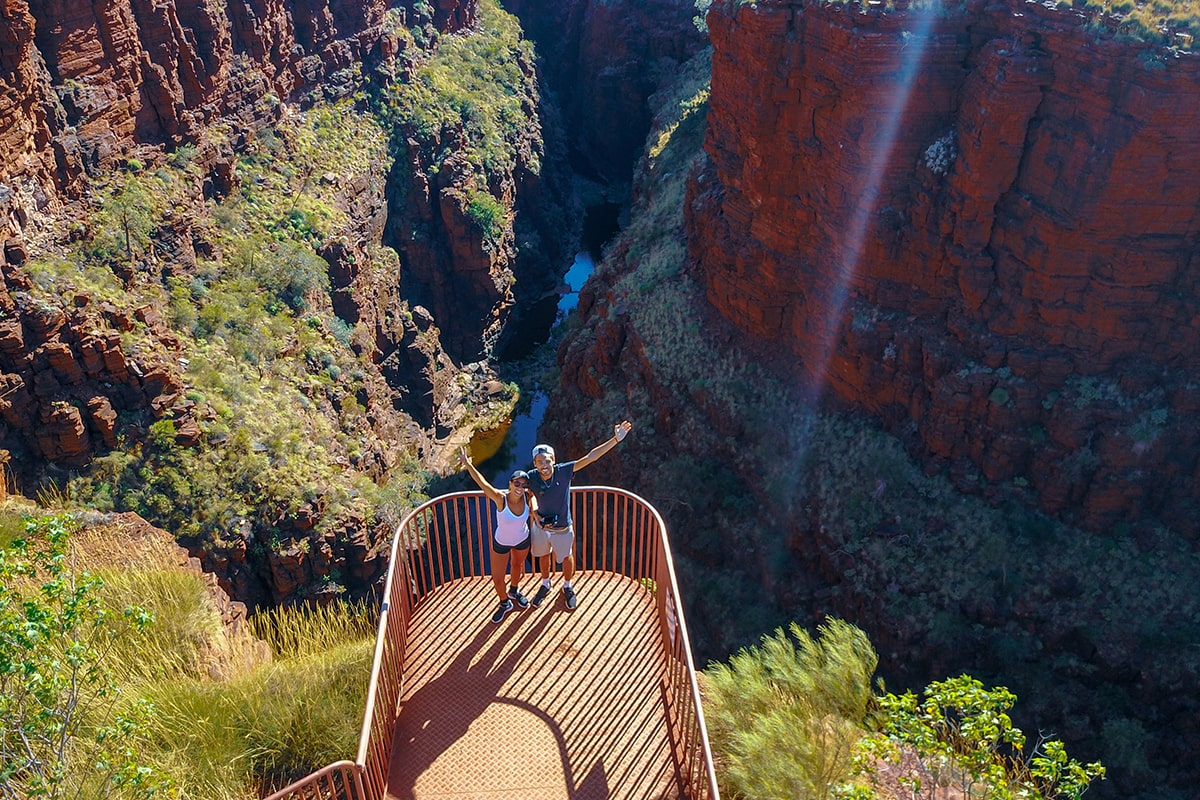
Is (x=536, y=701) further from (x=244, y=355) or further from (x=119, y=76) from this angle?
(x=119, y=76)

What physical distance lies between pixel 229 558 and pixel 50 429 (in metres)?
4.09

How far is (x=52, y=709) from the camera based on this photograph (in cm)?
592

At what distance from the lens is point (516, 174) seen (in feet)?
135

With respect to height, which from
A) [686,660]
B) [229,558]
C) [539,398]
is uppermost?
[686,660]

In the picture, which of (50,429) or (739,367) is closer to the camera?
(50,429)

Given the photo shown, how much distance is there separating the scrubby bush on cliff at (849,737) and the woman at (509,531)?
2527mm

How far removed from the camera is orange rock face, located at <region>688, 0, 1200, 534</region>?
15211 millimetres

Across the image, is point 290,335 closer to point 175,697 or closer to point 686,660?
point 175,697

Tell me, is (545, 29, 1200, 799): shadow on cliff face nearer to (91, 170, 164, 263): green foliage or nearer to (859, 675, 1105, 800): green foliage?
(859, 675, 1105, 800): green foliage

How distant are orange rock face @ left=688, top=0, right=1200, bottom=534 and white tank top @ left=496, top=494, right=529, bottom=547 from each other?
12130 millimetres

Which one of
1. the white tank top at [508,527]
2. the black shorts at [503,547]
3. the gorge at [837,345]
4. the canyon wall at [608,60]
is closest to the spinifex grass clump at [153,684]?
the black shorts at [503,547]

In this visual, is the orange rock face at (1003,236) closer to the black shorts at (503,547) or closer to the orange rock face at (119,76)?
the black shorts at (503,547)

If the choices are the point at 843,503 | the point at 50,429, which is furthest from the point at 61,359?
the point at 843,503

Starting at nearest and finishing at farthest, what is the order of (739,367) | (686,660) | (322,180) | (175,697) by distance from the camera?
(686,660), (175,697), (739,367), (322,180)
